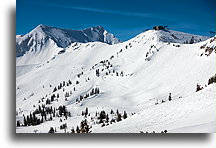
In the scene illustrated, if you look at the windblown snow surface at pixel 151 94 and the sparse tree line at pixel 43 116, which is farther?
the sparse tree line at pixel 43 116

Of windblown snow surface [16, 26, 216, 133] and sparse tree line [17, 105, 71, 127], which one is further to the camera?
sparse tree line [17, 105, 71, 127]

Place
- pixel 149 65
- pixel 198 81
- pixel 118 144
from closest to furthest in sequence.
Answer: pixel 118 144 → pixel 198 81 → pixel 149 65

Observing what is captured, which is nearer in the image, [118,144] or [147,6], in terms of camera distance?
[118,144]

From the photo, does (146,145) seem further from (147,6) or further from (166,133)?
(147,6)

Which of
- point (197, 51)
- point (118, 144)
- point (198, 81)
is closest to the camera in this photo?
point (118, 144)

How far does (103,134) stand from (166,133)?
255 centimetres

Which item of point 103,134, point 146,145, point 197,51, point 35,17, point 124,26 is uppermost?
point 197,51

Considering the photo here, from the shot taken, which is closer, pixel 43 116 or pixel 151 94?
pixel 151 94

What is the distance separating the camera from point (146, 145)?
8180 mm

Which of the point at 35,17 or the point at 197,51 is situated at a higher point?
the point at 197,51

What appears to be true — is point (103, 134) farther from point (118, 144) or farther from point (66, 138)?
point (66, 138)

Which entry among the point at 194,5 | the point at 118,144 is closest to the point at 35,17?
the point at 118,144

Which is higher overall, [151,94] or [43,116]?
[151,94]

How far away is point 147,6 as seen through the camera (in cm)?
1003
